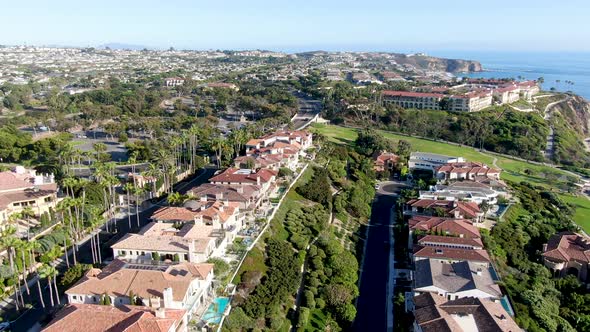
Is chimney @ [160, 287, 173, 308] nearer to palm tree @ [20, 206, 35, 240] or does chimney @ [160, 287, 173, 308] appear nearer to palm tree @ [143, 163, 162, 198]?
palm tree @ [20, 206, 35, 240]

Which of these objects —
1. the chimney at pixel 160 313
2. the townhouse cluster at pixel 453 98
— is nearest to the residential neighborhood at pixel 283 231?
the chimney at pixel 160 313

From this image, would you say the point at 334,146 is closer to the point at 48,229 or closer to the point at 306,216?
the point at 306,216

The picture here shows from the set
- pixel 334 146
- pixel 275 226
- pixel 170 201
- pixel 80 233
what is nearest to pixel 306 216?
pixel 275 226

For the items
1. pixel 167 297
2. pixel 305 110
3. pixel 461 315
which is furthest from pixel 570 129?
pixel 167 297

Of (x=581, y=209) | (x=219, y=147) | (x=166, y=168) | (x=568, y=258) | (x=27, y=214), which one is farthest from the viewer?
(x=219, y=147)

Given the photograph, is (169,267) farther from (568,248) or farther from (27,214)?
(568,248)

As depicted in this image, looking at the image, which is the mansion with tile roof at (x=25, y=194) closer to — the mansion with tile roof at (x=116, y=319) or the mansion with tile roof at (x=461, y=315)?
the mansion with tile roof at (x=116, y=319)
